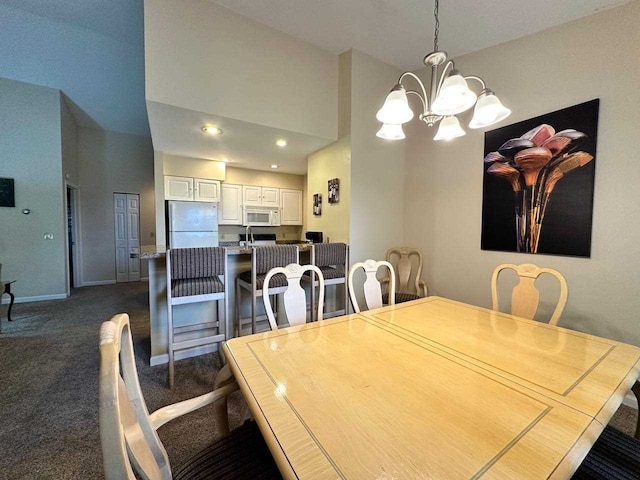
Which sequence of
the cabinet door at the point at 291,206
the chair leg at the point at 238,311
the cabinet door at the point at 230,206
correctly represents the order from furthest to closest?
the cabinet door at the point at 291,206 < the cabinet door at the point at 230,206 < the chair leg at the point at 238,311

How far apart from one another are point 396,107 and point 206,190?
151 inches

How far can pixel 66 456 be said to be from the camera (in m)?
1.42

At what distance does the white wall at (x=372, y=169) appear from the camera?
120 inches

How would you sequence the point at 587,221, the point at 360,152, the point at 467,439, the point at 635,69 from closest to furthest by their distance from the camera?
the point at 467,439 < the point at 635,69 < the point at 587,221 < the point at 360,152

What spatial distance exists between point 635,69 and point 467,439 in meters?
2.82

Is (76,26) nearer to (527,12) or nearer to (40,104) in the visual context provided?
(40,104)

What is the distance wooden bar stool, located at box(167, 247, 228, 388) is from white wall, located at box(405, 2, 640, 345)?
255 cm

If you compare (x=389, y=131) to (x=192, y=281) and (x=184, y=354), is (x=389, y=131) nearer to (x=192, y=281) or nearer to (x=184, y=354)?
(x=192, y=281)

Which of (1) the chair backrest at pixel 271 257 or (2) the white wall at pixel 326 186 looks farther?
(2) the white wall at pixel 326 186

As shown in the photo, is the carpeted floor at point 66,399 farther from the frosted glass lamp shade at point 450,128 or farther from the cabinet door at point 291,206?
the cabinet door at point 291,206

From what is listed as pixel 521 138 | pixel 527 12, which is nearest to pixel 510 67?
pixel 527 12

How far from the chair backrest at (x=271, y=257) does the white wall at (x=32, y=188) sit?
4.37 meters

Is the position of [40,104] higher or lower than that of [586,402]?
higher

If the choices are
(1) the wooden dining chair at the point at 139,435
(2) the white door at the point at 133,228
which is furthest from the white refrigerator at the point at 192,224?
(1) the wooden dining chair at the point at 139,435
